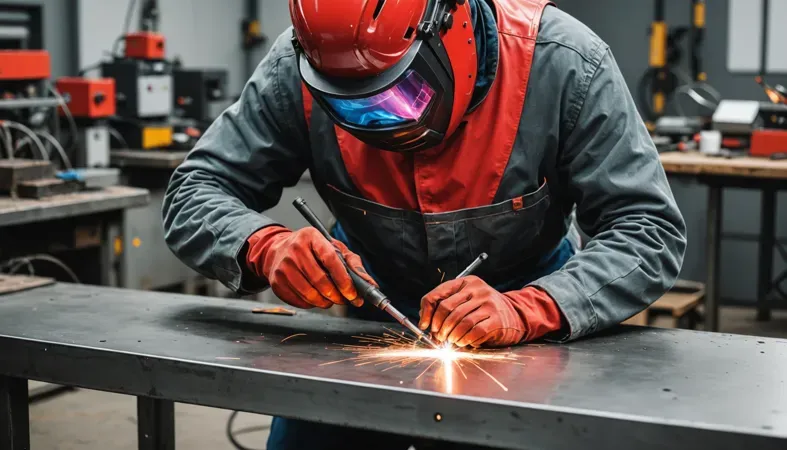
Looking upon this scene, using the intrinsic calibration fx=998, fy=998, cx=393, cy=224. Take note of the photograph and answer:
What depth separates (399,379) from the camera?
48.8 inches

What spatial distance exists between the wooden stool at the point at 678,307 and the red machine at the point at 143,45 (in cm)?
230

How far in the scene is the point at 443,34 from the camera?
143cm

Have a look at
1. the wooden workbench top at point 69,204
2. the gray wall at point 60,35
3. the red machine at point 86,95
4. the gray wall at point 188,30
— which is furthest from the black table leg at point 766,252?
the gray wall at point 60,35

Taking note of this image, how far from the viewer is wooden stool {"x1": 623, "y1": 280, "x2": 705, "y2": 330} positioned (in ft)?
12.4

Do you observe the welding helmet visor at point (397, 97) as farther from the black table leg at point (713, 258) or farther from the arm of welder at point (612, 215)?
the black table leg at point (713, 258)

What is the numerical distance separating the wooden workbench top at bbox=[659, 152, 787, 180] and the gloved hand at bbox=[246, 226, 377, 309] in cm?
249

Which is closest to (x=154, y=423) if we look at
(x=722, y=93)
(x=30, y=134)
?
(x=30, y=134)

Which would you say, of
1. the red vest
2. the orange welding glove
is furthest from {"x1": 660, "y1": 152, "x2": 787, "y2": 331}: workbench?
the orange welding glove

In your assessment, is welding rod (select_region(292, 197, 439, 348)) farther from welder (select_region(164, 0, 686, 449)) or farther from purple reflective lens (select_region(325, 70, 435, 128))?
purple reflective lens (select_region(325, 70, 435, 128))

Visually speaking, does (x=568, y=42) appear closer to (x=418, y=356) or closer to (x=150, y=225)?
(x=418, y=356)

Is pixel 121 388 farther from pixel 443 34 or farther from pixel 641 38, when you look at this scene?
pixel 641 38

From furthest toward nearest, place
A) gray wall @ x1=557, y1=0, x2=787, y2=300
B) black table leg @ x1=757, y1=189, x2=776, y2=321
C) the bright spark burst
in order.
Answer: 1. gray wall @ x1=557, y1=0, x2=787, y2=300
2. black table leg @ x1=757, y1=189, x2=776, y2=321
3. the bright spark burst

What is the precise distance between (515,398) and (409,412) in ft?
0.41

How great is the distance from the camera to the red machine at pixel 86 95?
3854mm
